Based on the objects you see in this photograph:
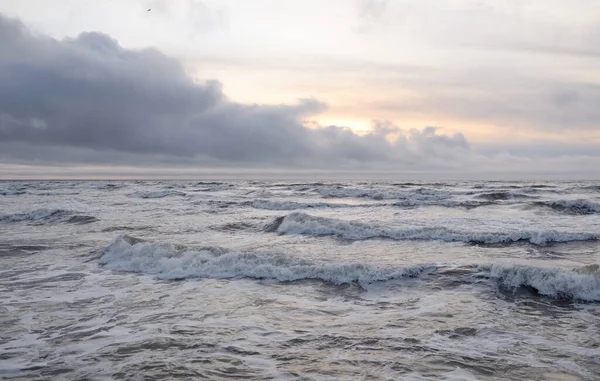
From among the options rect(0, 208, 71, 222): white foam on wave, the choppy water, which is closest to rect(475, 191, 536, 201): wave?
the choppy water

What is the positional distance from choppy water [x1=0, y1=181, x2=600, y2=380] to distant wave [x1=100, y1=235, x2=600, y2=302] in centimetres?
4

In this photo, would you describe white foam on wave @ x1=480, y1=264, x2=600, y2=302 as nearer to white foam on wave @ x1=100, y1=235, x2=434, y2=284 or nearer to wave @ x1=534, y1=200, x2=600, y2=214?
white foam on wave @ x1=100, y1=235, x2=434, y2=284

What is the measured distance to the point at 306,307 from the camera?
8.91 metres

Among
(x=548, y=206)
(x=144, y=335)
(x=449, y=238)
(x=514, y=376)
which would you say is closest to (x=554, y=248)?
(x=449, y=238)

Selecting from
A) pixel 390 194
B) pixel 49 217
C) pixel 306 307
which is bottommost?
pixel 49 217

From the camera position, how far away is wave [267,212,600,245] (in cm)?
1720

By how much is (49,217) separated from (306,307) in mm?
23357

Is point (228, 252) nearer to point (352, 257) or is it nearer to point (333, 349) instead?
point (352, 257)

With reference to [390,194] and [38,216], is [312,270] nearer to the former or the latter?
[38,216]

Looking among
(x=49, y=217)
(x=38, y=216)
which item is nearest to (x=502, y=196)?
(x=49, y=217)

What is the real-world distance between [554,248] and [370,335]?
11460 mm

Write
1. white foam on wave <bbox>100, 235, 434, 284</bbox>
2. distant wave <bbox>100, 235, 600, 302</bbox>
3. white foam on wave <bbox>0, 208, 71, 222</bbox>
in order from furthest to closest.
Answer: white foam on wave <bbox>0, 208, 71, 222</bbox> → white foam on wave <bbox>100, 235, 434, 284</bbox> → distant wave <bbox>100, 235, 600, 302</bbox>

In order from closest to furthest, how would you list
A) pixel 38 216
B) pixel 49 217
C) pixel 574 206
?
pixel 49 217, pixel 38 216, pixel 574 206

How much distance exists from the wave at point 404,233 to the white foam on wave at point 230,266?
6.15m
